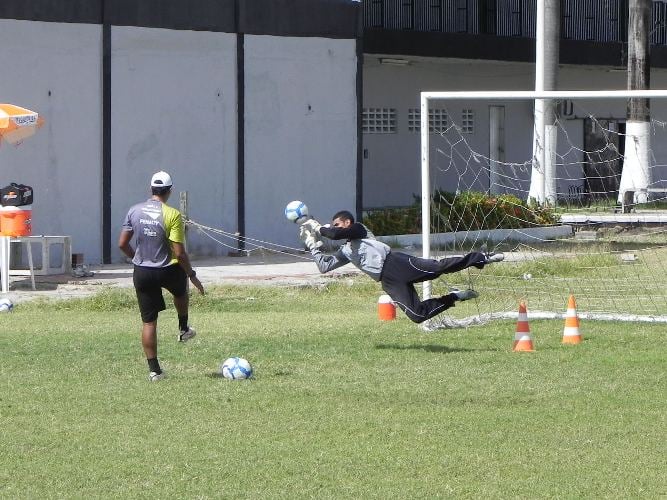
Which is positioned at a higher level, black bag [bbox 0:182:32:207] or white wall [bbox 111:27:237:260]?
white wall [bbox 111:27:237:260]

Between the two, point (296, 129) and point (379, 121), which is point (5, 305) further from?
point (379, 121)

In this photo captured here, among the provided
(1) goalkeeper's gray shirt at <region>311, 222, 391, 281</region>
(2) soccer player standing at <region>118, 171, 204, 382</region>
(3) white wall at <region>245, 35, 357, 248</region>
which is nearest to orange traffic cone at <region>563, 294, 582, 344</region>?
(1) goalkeeper's gray shirt at <region>311, 222, 391, 281</region>

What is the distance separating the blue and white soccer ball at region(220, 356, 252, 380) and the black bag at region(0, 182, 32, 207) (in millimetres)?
9585

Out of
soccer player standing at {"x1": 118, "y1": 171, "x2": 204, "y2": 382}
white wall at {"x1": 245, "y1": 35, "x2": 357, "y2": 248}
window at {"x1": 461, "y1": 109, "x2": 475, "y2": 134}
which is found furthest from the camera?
window at {"x1": 461, "y1": 109, "x2": 475, "y2": 134}

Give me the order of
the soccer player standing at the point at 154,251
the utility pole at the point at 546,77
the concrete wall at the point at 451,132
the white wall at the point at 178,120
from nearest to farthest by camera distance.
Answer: the soccer player standing at the point at 154,251 < the white wall at the point at 178,120 < the utility pole at the point at 546,77 < the concrete wall at the point at 451,132

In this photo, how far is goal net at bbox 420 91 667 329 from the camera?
1706 cm

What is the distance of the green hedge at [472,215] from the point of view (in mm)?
26484

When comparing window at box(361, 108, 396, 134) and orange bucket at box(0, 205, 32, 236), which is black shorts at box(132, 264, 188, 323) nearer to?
orange bucket at box(0, 205, 32, 236)

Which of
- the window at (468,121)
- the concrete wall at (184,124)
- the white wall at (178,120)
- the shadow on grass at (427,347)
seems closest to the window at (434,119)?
the window at (468,121)

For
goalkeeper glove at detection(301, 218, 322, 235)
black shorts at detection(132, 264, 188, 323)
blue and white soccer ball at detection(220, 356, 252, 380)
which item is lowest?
blue and white soccer ball at detection(220, 356, 252, 380)

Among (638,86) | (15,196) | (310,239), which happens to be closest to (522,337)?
(310,239)

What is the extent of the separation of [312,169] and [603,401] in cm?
1663

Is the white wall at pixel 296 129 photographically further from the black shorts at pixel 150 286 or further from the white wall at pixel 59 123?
the black shorts at pixel 150 286

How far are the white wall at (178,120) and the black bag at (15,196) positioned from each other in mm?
3566
